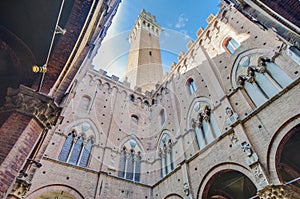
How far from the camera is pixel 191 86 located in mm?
13258

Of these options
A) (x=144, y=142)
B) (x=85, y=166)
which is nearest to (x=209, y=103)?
(x=144, y=142)

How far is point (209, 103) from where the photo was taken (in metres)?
10.5

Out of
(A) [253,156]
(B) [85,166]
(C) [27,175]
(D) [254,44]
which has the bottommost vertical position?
(C) [27,175]

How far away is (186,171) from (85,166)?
4895mm

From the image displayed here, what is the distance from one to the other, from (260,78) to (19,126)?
8.56m

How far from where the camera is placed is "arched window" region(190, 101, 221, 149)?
9.45 meters

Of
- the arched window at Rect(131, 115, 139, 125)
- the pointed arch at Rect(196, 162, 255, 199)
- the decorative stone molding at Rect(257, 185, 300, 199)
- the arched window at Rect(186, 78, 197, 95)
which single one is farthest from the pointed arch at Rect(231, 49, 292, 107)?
the arched window at Rect(131, 115, 139, 125)

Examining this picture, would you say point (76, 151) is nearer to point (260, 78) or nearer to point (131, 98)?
point (131, 98)

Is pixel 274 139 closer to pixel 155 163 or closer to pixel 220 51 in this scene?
pixel 220 51

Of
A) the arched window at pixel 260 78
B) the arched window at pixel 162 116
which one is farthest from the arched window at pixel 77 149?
the arched window at pixel 260 78

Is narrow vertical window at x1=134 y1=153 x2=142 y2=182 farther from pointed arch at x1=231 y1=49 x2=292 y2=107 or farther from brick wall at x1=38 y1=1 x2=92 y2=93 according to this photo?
brick wall at x1=38 y1=1 x2=92 y2=93

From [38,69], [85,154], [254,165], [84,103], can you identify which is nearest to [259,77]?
[254,165]

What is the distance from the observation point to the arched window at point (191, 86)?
41.8 ft

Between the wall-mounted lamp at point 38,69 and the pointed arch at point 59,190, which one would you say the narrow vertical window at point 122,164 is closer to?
the pointed arch at point 59,190
